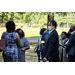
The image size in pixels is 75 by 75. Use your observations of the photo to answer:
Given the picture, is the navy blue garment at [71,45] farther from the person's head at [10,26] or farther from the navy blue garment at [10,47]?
the person's head at [10,26]

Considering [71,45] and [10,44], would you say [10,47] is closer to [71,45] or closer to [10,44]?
[10,44]

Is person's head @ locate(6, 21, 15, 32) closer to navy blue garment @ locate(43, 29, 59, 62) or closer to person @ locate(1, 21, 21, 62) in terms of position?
person @ locate(1, 21, 21, 62)

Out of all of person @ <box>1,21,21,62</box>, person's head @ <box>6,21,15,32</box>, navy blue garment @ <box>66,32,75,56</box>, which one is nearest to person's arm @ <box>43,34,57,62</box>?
navy blue garment @ <box>66,32,75,56</box>

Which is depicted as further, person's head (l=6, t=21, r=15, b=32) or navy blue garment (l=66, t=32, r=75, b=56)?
navy blue garment (l=66, t=32, r=75, b=56)

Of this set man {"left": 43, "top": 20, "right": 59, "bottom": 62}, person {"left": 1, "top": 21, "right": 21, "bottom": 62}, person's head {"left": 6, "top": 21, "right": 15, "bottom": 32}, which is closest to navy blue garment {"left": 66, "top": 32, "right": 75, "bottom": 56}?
man {"left": 43, "top": 20, "right": 59, "bottom": 62}

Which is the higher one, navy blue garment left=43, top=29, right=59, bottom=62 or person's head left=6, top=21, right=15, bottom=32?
person's head left=6, top=21, right=15, bottom=32

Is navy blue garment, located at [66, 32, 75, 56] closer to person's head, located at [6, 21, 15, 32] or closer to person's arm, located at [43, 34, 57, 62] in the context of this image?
person's arm, located at [43, 34, 57, 62]

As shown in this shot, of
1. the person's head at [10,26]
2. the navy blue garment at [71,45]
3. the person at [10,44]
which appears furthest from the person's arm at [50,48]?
the person's head at [10,26]
